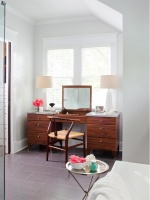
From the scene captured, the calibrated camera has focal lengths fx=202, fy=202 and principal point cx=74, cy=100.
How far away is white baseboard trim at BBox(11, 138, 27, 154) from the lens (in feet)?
13.4

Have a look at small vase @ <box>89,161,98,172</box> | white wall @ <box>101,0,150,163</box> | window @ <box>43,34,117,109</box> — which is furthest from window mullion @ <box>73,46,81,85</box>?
small vase @ <box>89,161,98,172</box>

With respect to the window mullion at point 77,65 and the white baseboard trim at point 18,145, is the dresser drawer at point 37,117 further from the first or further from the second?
the window mullion at point 77,65

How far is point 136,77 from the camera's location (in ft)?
9.81

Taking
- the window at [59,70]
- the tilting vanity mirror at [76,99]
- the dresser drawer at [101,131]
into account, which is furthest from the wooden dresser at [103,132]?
the window at [59,70]

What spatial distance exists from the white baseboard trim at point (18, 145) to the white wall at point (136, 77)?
2273mm

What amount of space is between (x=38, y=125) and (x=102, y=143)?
1.36 meters

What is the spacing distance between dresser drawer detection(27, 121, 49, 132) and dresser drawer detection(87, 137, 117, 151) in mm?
953

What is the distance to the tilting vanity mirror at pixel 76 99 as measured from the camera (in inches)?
173

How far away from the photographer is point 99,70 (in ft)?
14.3

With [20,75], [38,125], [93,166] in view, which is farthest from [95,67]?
[93,166]

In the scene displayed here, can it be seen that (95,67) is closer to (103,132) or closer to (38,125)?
(103,132)

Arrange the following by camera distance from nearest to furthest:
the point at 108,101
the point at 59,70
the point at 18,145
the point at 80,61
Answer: the point at 108,101
the point at 18,145
the point at 80,61
the point at 59,70

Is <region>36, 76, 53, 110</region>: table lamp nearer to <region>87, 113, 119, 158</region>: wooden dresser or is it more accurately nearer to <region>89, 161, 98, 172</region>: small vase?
<region>87, 113, 119, 158</region>: wooden dresser

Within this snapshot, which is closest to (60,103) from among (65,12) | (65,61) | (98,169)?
(65,61)
